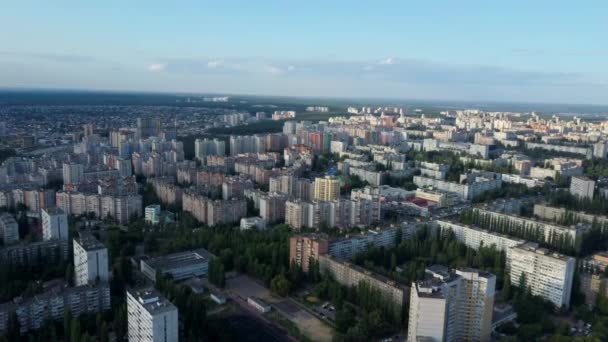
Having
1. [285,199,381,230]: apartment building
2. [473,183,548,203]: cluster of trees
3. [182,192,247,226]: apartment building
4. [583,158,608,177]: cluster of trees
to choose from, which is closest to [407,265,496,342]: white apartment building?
[285,199,381,230]: apartment building

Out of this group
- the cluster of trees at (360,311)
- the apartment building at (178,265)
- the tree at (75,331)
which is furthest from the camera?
the apartment building at (178,265)

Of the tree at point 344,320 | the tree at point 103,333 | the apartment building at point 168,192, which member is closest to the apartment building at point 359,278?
the tree at point 344,320

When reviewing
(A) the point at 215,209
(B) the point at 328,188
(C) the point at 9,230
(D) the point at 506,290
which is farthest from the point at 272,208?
(D) the point at 506,290

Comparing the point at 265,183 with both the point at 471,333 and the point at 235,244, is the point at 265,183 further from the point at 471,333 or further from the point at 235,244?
the point at 471,333

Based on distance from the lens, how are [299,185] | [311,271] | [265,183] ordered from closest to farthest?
[311,271] < [299,185] < [265,183]

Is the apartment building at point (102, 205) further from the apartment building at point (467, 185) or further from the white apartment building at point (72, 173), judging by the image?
the apartment building at point (467, 185)

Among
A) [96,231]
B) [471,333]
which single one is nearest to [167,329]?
[471,333]
